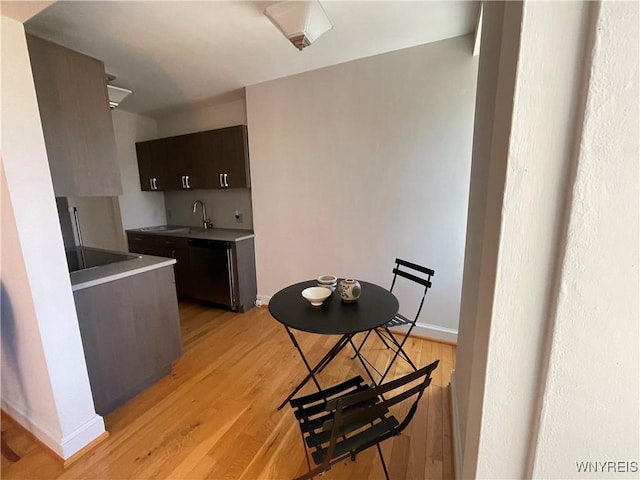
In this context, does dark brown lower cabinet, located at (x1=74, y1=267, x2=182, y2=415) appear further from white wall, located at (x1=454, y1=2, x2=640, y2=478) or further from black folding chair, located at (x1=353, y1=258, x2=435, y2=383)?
white wall, located at (x1=454, y1=2, x2=640, y2=478)

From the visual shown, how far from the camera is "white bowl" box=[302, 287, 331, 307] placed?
61.8 inches

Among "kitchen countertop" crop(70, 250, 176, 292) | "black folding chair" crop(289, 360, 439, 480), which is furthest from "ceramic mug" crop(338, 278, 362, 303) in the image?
"kitchen countertop" crop(70, 250, 176, 292)

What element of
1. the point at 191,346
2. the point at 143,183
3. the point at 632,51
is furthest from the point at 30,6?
the point at 143,183

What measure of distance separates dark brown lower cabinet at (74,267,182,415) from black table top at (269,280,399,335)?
3.15ft

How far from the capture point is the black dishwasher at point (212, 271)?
10.4 ft

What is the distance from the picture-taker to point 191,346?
8.39ft

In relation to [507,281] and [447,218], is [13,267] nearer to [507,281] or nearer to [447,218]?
[507,281]

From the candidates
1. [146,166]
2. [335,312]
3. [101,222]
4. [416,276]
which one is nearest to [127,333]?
[335,312]

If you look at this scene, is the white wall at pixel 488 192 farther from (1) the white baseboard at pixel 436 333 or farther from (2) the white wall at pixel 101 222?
(2) the white wall at pixel 101 222

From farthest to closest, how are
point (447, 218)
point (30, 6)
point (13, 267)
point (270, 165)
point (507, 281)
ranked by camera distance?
point (270, 165) < point (447, 218) < point (13, 267) < point (30, 6) < point (507, 281)

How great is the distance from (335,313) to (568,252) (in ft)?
3.79

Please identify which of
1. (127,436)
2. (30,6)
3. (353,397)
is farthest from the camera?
(127,436)

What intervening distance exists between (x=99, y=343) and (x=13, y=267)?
0.62 metres

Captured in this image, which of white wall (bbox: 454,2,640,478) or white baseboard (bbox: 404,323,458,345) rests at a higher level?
white wall (bbox: 454,2,640,478)
